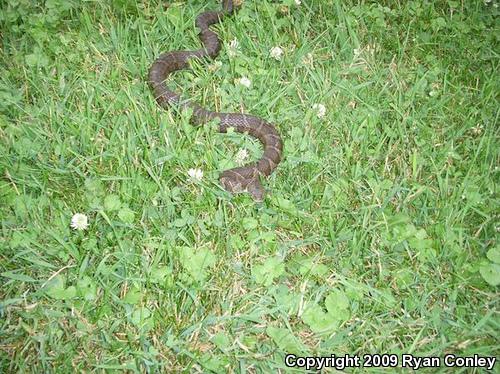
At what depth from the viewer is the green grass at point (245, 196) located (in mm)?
2893

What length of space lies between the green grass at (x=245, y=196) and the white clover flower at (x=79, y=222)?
0.06 m

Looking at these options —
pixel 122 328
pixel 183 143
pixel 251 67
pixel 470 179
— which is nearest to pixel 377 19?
pixel 251 67

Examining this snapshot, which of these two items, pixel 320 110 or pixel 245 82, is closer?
pixel 320 110

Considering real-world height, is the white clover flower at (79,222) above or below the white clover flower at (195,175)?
above

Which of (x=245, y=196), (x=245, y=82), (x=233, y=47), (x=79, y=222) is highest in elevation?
(x=233, y=47)

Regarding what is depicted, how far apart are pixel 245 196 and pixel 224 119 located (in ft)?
3.31

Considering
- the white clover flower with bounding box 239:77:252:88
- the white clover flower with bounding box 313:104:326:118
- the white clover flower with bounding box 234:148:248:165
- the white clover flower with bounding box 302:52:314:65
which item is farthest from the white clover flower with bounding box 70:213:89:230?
the white clover flower with bounding box 302:52:314:65

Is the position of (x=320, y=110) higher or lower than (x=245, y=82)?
lower

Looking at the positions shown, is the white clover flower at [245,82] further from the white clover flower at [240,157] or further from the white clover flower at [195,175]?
the white clover flower at [195,175]

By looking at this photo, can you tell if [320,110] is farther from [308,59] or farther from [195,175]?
[195,175]

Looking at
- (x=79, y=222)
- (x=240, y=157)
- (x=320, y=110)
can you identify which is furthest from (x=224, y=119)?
(x=79, y=222)

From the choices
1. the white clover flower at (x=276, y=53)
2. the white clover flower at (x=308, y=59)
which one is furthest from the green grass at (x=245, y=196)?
the white clover flower at (x=276, y=53)

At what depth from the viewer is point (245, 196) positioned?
3.55 meters

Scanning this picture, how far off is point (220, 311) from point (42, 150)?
2.14 metres
